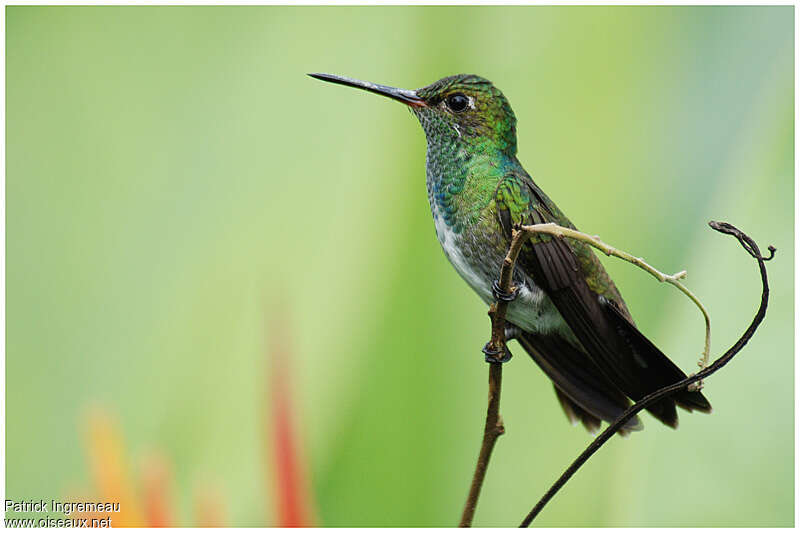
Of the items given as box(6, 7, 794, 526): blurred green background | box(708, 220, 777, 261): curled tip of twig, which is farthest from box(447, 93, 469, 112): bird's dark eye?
box(708, 220, 777, 261): curled tip of twig

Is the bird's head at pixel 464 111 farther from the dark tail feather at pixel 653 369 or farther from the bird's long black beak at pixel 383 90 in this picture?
the dark tail feather at pixel 653 369

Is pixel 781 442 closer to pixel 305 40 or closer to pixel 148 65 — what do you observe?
pixel 305 40

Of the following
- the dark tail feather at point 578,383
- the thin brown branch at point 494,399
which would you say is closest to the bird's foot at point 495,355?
the thin brown branch at point 494,399

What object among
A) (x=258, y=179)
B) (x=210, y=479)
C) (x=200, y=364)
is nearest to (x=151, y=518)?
(x=210, y=479)

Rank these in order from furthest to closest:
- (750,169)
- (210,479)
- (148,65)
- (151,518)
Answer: (148,65) → (750,169) → (210,479) → (151,518)

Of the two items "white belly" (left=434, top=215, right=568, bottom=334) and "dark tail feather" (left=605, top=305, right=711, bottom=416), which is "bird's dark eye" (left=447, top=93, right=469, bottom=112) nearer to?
"white belly" (left=434, top=215, right=568, bottom=334)

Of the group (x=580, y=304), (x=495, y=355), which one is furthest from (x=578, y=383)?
(x=495, y=355)
